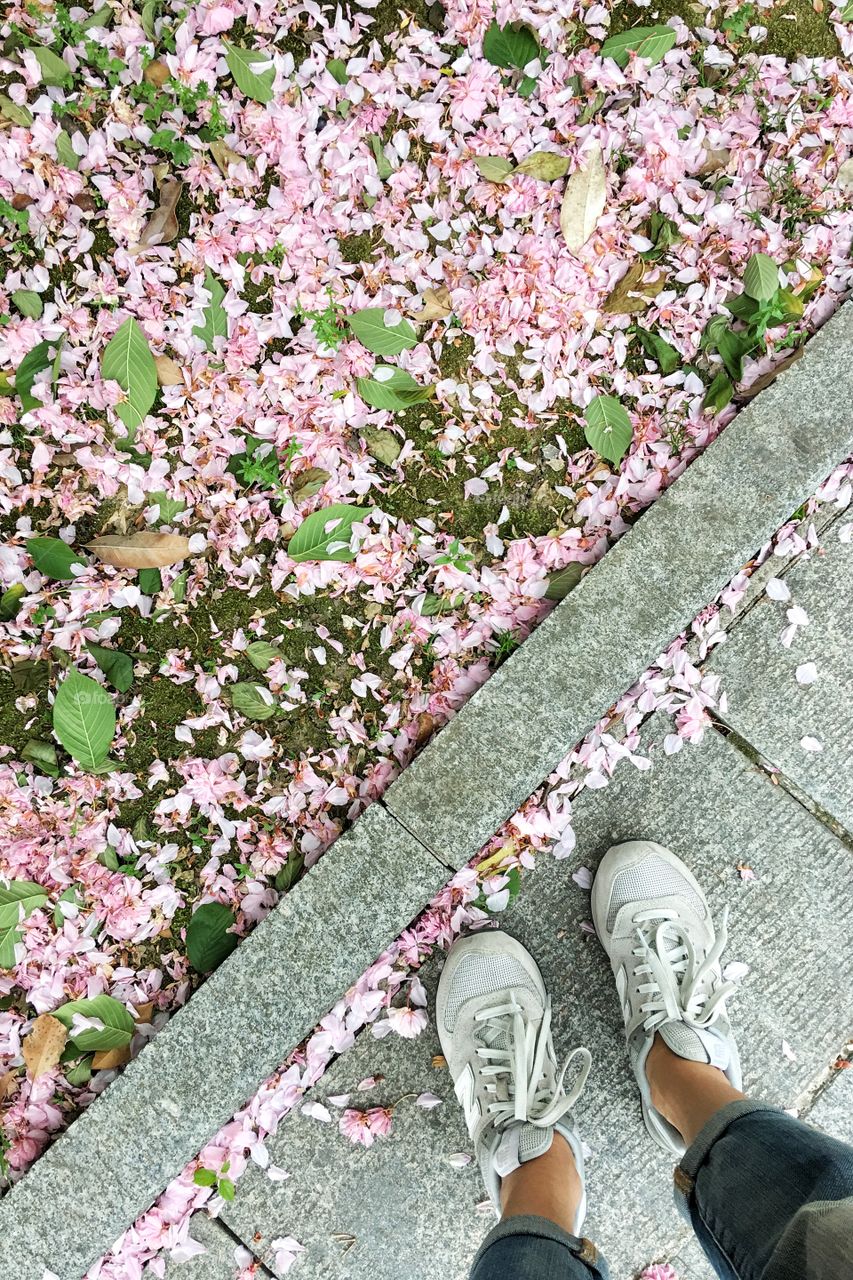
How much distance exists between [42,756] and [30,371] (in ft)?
3.16

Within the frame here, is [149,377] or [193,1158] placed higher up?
[149,377]

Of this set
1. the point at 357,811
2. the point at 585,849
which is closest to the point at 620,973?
the point at 585,849

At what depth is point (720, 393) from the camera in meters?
2.04

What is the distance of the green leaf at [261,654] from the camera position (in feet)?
6.59

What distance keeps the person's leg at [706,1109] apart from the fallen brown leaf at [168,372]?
162cm

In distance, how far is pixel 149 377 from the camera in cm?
199

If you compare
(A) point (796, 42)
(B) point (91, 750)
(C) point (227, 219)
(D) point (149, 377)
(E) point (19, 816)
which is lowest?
(E) point (19, 816)

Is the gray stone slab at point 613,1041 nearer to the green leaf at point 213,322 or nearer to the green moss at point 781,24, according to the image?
the green leaf at point 213,322

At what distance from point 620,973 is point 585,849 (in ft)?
1.00

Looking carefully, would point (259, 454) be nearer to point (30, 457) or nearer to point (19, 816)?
point (30, 457)

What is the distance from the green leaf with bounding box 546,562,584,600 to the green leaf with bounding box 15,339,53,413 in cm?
137

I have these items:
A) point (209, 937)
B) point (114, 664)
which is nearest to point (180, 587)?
point (114, 664)

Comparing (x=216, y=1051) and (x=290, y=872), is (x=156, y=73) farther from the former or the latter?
(x=216, y=1051)

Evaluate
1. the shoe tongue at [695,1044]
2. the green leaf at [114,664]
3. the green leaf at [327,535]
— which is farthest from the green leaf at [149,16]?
the shoe tongue at [695,1044]
